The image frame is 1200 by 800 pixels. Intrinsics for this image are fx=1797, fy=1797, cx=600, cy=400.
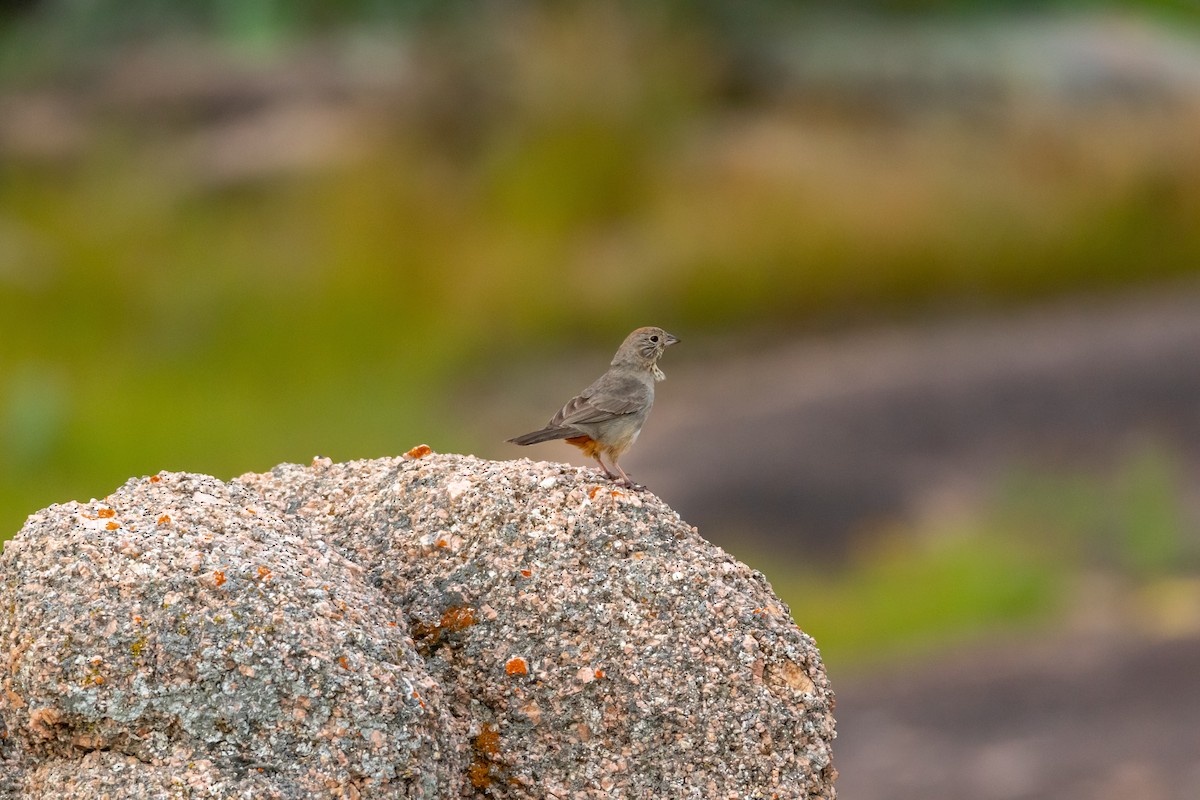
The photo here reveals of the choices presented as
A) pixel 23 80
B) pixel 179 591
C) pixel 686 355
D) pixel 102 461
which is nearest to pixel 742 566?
pixel 179 591

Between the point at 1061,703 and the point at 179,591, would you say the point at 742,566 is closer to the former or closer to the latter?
the point at 179,591

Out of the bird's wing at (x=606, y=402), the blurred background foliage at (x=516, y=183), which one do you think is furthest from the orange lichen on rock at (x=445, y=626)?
the blurred background foliage at (x=516, y=183)

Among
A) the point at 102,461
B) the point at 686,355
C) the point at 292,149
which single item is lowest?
the point at 102,461

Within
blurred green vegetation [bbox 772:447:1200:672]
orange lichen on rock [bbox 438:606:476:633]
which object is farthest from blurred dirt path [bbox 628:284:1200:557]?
orange lichen on rock [bbox 438:606:476:633]

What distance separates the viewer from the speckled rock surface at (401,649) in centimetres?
498

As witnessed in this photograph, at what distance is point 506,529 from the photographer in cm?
579

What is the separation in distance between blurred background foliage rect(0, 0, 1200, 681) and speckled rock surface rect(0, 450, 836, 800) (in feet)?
46.6

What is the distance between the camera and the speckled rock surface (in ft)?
16.3

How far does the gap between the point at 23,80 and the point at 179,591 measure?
71.3 feet

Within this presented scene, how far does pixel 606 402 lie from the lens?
7445 millimetres

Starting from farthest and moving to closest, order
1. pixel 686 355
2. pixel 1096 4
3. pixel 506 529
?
1. pixel 1096 4
2. pixel 686 355
3. pixel 506 529

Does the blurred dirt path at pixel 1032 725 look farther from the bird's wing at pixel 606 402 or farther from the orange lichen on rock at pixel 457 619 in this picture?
the orange lichen on rock at pixel 457 619

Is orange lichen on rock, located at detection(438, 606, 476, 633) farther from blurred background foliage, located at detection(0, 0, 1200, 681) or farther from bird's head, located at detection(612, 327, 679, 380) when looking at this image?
blurred background foliage, located at detection(0, 0, 1200, 681)

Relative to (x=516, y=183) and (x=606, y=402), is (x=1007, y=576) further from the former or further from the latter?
(x=606, y=402)
